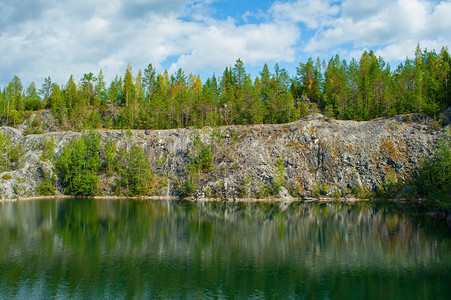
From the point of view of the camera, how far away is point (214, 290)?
2942 cm

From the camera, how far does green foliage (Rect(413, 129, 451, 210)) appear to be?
68.7 metres

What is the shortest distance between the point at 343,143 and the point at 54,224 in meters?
87.8

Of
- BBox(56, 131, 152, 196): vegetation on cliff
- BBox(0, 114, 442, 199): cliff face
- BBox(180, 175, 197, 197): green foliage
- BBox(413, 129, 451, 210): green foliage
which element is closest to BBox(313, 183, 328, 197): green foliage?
BBox(0, 114, 442, 199): cliff face

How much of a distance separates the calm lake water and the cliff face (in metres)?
30.2

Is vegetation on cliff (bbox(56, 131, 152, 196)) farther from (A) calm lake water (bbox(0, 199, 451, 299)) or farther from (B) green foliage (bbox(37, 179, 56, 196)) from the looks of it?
(A) calm lake water (bbox(0, 199, 451, 299))

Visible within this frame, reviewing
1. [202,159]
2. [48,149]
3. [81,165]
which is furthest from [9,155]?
[202,159]

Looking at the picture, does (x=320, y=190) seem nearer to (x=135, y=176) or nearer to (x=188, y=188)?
(x=188, y=188)

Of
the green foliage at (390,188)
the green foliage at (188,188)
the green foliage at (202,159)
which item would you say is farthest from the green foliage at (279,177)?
the green foliage at (390,188)

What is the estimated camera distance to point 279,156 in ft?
358

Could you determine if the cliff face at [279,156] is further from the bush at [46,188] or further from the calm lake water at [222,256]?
the calm lake water at [222,256]

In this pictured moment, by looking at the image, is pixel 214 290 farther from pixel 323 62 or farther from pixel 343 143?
pixel 323 62

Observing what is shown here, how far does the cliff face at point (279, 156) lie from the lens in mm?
100750

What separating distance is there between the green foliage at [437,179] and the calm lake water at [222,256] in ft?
22.3

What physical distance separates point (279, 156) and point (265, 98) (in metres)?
42.8
